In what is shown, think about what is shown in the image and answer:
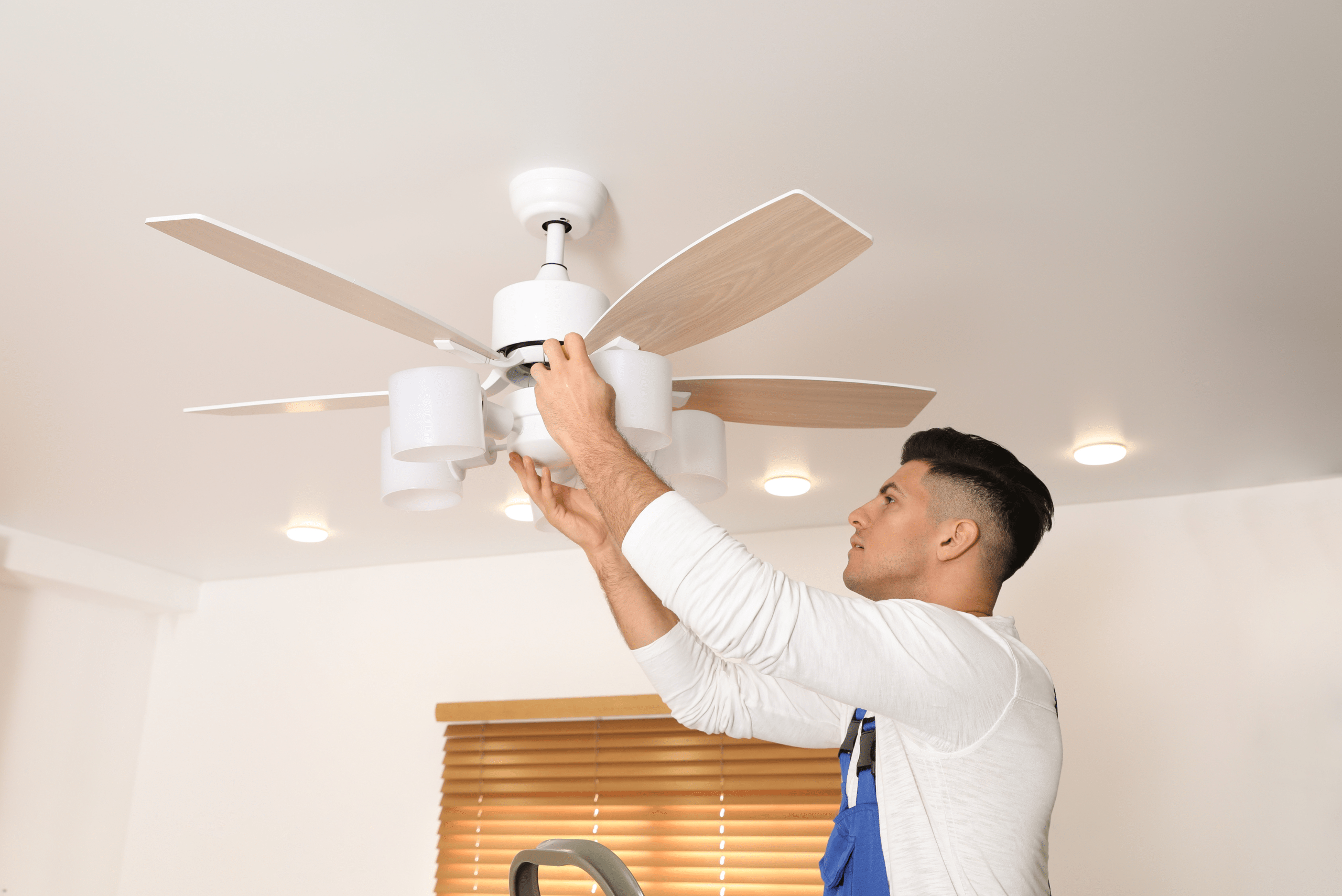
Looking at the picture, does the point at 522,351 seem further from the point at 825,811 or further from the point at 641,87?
the point at 825,811

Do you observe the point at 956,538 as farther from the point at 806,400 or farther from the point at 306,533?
the point at 306,533

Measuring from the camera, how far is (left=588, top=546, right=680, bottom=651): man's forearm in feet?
4.27

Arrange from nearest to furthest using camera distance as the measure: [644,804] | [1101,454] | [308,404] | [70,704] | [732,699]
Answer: [308,404], [732,699], [1101,454], [644,804], [70,704]

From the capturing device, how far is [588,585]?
135 inches

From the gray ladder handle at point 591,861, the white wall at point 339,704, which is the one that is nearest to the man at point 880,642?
the gray ladder handle at point 591,861

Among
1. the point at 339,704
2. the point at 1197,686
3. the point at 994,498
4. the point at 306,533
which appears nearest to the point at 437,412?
the point at 994,498

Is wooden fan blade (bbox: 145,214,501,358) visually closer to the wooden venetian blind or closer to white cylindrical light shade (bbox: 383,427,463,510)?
white cylindrical light shade (bbox: 383,427,463,510)

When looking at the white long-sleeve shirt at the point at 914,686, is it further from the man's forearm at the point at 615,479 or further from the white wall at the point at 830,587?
the white wall at the point at 830,587

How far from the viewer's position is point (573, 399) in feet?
3.49

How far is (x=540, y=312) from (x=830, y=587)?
206cm

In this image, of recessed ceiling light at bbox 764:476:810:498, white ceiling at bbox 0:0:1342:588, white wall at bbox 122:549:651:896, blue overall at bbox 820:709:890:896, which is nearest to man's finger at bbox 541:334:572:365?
white ceiling at bbox 0:0:1342:588

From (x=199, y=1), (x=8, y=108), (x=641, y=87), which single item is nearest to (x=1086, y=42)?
(x=641, y=87)

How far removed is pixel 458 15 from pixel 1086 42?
72 cm

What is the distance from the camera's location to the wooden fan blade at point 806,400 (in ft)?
4.29
